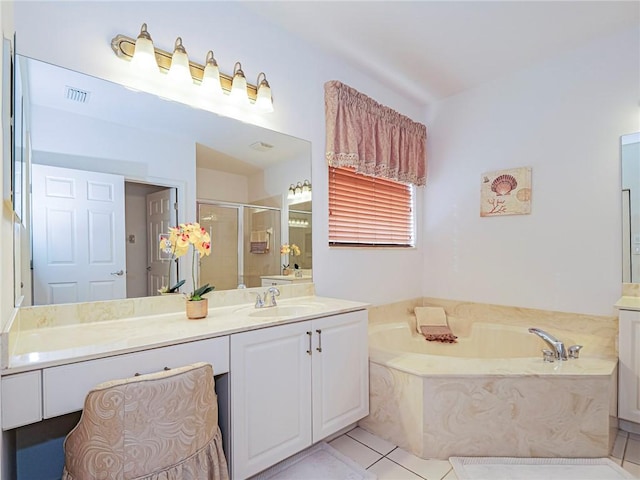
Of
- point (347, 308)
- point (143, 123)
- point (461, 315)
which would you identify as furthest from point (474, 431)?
point (143, 123)

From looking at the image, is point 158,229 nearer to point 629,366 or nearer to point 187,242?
point 187,242

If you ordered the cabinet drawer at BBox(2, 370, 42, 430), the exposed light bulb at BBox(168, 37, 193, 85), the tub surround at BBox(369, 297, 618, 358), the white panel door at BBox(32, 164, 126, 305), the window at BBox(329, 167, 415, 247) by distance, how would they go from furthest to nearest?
the window at BBox(329, 167, 415, 247)
the tub surround at BBox(369, 297, 618, 358)
the exposed light bulb at BBox(168, 37, 193, 85)
the white panel door at BBox(32, 164, 126, 305)
the cabinet drawer at BBox(2, 370, 42, 430)

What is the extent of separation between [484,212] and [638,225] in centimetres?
96

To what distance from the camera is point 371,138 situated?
2.63 metres

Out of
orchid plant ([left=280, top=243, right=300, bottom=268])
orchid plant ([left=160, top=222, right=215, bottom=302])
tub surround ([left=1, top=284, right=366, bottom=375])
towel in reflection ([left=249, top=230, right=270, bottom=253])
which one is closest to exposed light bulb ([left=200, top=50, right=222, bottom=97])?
orchid plant ([left=160, top=222, right=215, bottom=302])

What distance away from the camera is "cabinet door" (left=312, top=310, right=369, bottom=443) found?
68.2 inches

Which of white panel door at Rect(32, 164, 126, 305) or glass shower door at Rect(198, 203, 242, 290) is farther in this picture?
glass shower door at Rect(198, 203, 242, 290)

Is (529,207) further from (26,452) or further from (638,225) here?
(26,452)

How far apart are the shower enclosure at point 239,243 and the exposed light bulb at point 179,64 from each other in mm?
631

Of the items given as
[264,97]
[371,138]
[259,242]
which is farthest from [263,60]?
[259,242]

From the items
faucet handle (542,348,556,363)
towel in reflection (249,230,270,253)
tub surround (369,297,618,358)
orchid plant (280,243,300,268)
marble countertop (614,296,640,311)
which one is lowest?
faucet handle (542,348,556,363)

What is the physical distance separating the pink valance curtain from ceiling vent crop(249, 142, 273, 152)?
1.54ft

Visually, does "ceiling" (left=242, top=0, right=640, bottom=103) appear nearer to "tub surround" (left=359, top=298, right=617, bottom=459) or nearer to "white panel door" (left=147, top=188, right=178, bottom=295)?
"white panel door" (left=147, top=188, right=178, bottom=295)

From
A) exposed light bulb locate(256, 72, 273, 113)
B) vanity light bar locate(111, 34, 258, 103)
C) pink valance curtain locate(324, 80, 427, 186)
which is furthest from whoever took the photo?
pink valance curtain locate(324, 80, 427, 186)
